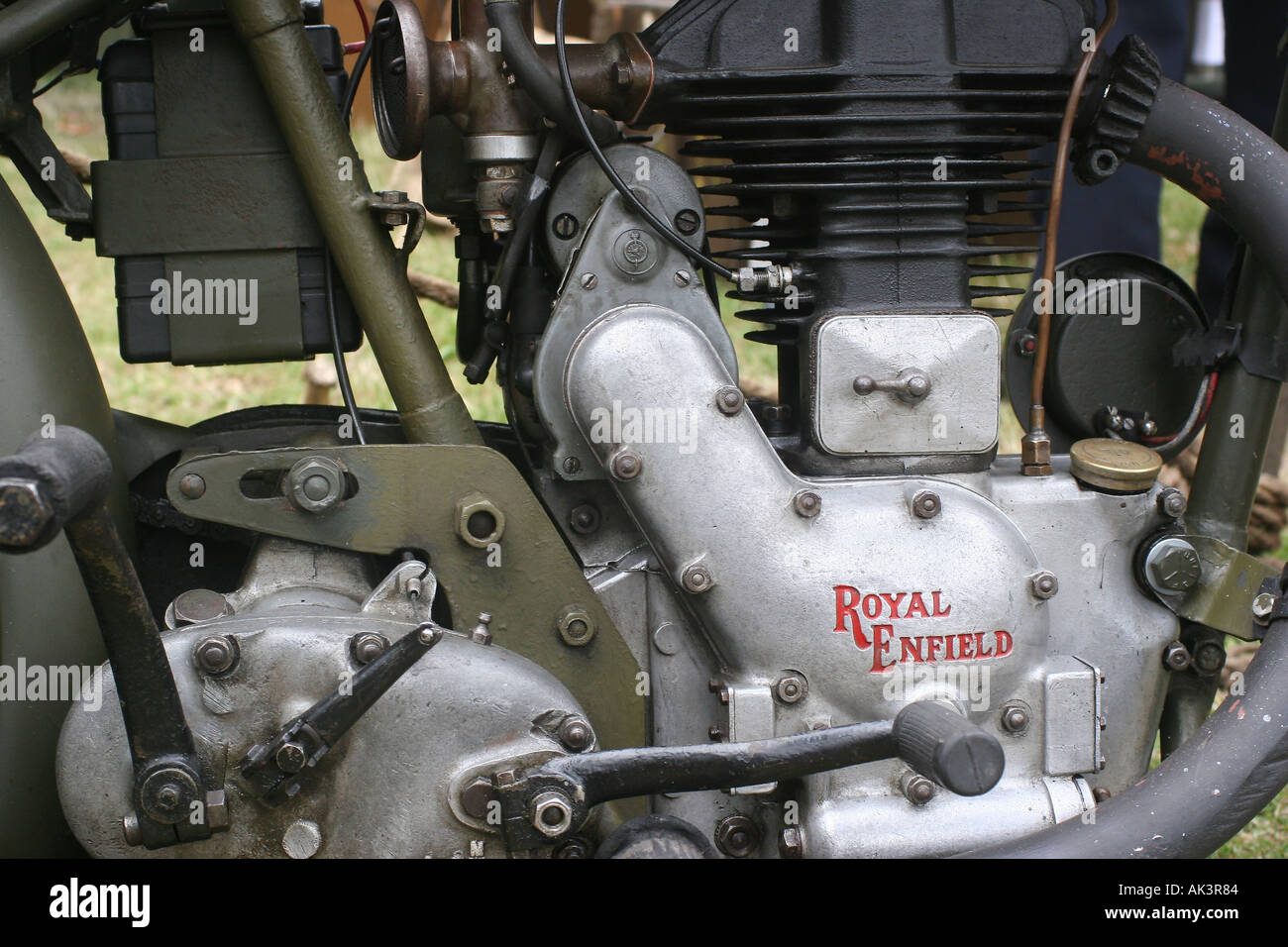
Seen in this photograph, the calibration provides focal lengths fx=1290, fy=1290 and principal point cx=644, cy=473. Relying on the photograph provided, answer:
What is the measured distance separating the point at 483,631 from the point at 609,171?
58 cm

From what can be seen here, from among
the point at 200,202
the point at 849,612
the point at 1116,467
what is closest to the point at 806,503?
the point at 849,612

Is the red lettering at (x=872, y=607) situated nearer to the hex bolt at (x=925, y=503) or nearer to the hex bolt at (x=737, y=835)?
the hex bolt at (x=925, y=503)

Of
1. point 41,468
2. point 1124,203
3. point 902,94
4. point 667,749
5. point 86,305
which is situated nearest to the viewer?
point 41,468

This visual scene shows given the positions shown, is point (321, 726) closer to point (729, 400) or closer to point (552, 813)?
point (552, 813)

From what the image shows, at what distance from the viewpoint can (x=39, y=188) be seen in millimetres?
1571

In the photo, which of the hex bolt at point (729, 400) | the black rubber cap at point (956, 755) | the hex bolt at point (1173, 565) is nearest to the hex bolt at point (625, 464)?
the hex bolt at point (729, 400)

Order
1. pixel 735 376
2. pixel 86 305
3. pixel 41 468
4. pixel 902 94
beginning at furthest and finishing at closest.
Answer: pixel 86 305 < pixel 735 376 < pixel 902 94 < pixel 41 468

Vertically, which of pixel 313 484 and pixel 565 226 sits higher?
pixel 565 226

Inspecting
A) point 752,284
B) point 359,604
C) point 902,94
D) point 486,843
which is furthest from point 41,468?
point 902,94

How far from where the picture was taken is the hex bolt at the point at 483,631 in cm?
154

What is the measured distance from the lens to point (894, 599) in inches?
61.9

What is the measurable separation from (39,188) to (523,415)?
0.66 metres

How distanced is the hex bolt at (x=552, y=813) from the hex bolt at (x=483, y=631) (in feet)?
0.72
